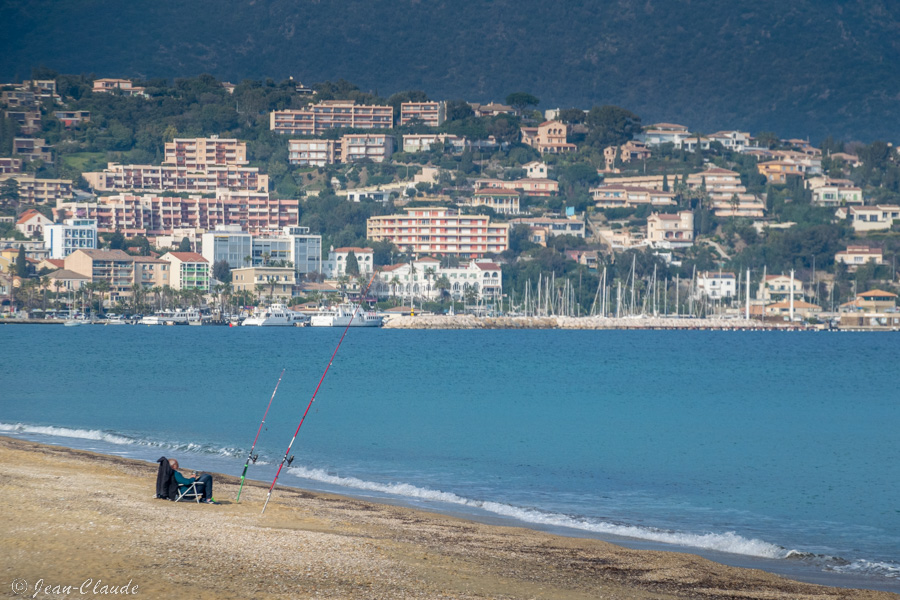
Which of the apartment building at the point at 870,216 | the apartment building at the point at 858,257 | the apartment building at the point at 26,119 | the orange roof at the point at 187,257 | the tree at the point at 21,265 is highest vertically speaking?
the apartment building at the point at 26,119

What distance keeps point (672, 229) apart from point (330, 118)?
221 ft

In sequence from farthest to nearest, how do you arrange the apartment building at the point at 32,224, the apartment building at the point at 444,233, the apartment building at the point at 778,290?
1. the apartment building at the point at 444,233
2. the apartment building at the point at 32,224
3. the apartment building at the point at 778,290

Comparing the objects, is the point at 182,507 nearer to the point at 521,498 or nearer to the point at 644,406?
the point at 521,498

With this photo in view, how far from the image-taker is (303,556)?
1091 centimetres

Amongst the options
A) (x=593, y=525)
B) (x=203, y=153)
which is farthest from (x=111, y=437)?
(x=203, y=153)

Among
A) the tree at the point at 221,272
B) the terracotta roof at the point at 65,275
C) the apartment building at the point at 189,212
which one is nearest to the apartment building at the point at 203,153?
the apartment building at the point at 189,212

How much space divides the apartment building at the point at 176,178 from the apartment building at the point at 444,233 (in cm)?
2697

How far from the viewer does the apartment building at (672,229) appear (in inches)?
6029

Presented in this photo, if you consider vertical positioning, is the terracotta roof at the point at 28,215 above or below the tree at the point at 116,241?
above

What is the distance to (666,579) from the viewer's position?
11.4m

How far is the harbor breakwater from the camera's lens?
374 ft

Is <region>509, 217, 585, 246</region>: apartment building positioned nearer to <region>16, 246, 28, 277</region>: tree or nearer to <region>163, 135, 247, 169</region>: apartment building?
<region>163, 135, 247, 169</region>: apartment building

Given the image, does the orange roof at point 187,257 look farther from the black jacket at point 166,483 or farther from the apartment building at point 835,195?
the black jacket at point 166,483

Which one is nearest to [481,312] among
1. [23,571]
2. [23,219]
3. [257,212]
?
[257,212]
